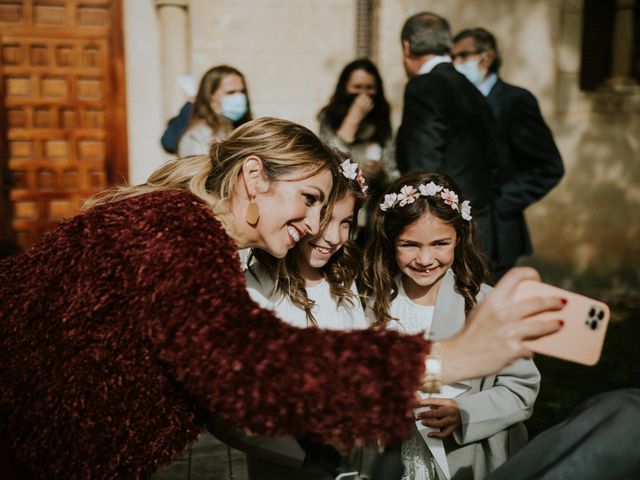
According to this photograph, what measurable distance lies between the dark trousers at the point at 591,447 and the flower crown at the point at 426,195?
118 centimetres

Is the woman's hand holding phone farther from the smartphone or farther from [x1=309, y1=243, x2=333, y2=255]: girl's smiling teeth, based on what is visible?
[x1=309, y1=243, x2=333, y2=255]: girl's smiling teeth

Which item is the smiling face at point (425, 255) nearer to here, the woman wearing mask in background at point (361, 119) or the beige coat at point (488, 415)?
the beige coat at point (488, 415)

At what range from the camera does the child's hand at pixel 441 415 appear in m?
2.31

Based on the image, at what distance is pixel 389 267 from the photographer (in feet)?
9.34

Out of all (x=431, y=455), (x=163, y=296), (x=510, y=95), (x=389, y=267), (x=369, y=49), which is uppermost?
(x=369, y=49)

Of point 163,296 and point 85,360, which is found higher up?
point 163,296

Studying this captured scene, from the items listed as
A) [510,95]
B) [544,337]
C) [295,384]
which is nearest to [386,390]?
[295,384]

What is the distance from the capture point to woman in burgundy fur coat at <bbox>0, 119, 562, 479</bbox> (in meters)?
1.43

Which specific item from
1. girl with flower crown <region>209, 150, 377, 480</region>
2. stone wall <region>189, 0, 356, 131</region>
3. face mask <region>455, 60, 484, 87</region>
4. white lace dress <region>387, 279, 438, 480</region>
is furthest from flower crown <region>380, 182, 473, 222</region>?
stone wall <region>189, 0, 356, 131</region>

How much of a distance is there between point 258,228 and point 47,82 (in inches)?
212

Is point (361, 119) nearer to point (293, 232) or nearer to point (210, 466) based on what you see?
point (210, 466)

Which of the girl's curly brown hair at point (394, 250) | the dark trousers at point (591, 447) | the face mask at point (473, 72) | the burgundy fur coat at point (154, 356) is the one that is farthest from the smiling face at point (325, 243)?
the face mask at point (473, 72)

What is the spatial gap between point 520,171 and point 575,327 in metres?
3.22

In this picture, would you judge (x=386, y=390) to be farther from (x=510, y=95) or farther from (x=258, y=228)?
(x=510, y=95)
